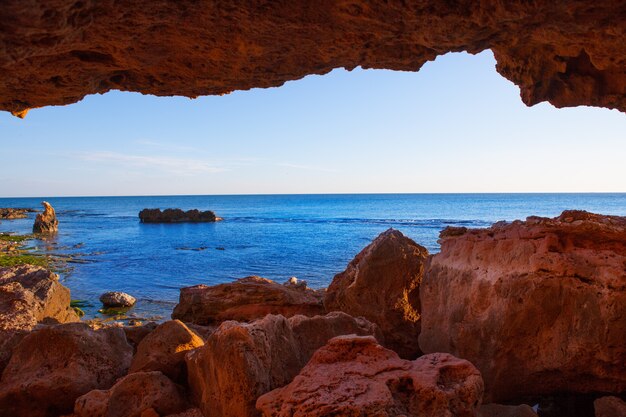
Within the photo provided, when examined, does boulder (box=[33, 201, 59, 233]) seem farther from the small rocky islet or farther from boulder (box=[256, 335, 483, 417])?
boulder (box=[256, 335, 483, 417])

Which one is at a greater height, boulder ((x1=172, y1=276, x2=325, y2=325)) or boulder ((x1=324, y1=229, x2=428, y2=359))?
boulder ((x1=324, y1=229, x2=428, y2=359))

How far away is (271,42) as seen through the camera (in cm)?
389

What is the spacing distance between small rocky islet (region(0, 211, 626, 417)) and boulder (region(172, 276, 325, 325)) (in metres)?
2.15

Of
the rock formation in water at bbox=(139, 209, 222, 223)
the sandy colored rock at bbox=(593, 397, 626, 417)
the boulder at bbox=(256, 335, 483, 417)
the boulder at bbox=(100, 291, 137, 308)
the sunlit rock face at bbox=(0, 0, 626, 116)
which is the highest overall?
the sunlit rock face at bbox=(0, 0, 626, 116)

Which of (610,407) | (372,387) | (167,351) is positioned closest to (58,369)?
(167,351)

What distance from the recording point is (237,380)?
343cm

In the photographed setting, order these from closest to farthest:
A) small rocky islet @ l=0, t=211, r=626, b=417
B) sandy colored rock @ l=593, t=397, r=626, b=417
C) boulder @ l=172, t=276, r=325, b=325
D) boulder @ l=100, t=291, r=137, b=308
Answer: small rocky islet @ l=0, t=211, r=626, b=417, sandy colored rock @ l=593, t=397, r=626, b=417, boulder @ l=172, t=276, r=325, b=325, boulder @ l=100, t=291, r=137, b=308

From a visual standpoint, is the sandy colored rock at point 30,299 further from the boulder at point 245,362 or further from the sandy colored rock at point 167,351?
the boulder at point 245,362

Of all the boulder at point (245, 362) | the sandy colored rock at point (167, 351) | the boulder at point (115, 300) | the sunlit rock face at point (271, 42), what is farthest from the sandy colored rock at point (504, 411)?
the boulder at point (115, 300)

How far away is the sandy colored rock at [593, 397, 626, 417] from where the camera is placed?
3723 millimetres

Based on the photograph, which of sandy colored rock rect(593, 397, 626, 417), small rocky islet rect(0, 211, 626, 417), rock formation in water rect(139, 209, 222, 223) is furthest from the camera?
rock formation in water rect(139, 209, 222, 223)

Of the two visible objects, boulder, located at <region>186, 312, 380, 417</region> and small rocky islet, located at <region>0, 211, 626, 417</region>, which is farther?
boulder, located at <region>186, 312, 380, 417</region>

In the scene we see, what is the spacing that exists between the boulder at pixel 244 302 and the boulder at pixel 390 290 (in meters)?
1.17

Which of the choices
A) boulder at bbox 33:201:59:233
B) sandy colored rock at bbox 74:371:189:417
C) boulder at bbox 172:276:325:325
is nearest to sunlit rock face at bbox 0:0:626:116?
sandy colored rock at bbox 74:371:189:417
